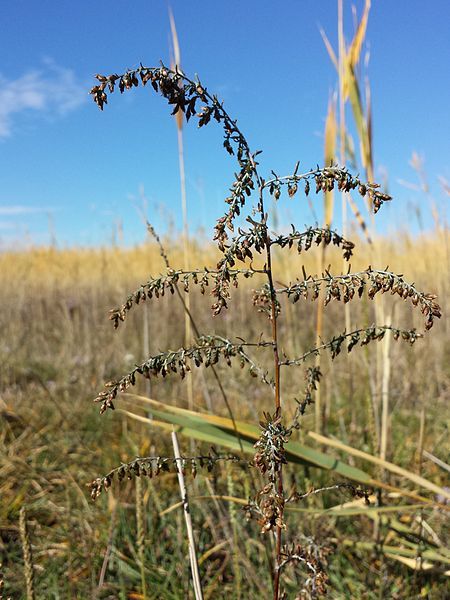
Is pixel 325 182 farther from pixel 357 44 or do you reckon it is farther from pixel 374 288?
pixel 357 44

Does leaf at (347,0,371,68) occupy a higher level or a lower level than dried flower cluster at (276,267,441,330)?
higher

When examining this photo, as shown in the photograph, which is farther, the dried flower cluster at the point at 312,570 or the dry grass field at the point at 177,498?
the dry grass field at the point at 177,498

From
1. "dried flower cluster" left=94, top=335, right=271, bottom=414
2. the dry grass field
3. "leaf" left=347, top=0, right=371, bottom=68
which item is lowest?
the dry grass field

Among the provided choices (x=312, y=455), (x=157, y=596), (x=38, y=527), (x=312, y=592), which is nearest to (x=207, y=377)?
(x=38, y=527)

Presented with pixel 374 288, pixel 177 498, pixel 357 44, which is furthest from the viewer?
pixel 177 498

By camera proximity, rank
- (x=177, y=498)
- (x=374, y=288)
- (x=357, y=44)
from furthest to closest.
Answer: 1. (x=177, y=498)
2. (x=357, y=44)
3. (x=374, y=288)

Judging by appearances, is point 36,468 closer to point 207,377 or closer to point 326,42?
point 207,377

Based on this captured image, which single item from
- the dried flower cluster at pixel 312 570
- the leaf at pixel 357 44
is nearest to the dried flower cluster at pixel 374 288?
the dried flower cluster at pixel 312 570

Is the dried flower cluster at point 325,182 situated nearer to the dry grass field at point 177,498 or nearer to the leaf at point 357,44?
the dry grass field at point 177,498

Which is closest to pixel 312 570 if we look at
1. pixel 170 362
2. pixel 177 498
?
pixel 170 362

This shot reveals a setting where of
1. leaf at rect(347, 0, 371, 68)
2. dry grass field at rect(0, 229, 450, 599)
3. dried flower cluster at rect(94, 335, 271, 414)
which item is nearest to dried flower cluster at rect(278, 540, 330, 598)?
dry grass field at rect(0, 229, 450, 599)

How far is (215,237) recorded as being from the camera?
0.57m

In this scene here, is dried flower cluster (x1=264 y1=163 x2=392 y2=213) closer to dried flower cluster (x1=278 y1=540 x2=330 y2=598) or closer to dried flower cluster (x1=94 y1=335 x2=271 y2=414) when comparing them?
dried flower cluster (x1=94 y1=335 x2=271 y2=414)

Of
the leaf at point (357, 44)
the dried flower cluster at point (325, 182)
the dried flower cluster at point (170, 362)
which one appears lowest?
the dried flower cluster at point (170, 362)
